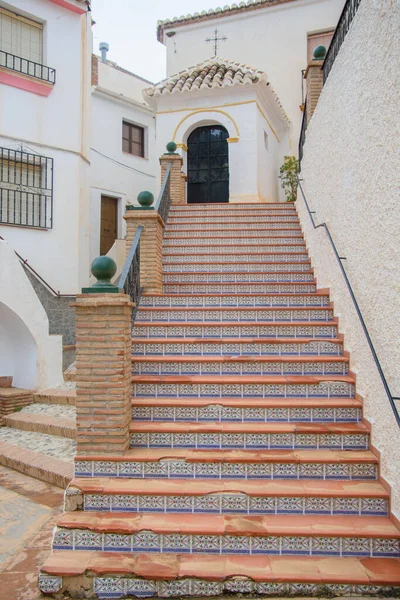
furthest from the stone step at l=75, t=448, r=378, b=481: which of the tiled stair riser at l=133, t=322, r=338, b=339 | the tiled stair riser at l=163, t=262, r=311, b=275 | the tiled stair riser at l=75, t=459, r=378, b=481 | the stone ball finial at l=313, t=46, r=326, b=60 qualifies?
the stone ball finial at l=313, t=46, r=326, b=60

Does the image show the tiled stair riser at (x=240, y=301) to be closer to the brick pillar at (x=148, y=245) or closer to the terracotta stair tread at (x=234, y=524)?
the brick pillar at (x=148, y=245)

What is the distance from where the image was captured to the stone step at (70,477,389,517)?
11.4 ft

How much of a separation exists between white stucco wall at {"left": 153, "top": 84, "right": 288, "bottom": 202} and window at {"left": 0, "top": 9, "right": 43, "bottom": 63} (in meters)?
2.81

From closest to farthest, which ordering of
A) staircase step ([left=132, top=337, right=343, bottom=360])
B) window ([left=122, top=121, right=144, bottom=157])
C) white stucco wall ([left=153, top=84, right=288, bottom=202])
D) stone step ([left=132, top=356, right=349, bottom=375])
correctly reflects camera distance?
stone step ([left=132, top=356, right=349, bottom=375])
staircase step ([left=132, top=337, right=343, bottom=360])
white stucco wall ([left=153, top=84, right=288, bottom=202])
window ([left=122, top=121, right=144, bottom=157])

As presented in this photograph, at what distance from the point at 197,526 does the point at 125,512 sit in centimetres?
58

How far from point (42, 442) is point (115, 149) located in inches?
411

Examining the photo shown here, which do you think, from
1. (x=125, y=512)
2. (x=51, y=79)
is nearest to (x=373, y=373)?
(x=125, y=512)

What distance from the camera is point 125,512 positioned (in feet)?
11.6

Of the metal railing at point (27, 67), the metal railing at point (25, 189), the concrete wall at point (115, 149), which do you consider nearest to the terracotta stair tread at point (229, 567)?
the metal railing at point (25, 189)

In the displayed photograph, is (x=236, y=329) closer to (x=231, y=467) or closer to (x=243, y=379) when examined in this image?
(x=243, y=379)

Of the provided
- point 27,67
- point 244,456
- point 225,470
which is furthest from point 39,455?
point 27,67

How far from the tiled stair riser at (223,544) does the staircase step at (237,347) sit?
198cm

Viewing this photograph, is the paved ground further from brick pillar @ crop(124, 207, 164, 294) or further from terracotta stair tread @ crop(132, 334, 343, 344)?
brick pillar @ crop(124, 207, 164, 294)

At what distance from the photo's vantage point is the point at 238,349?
16.4 feet
